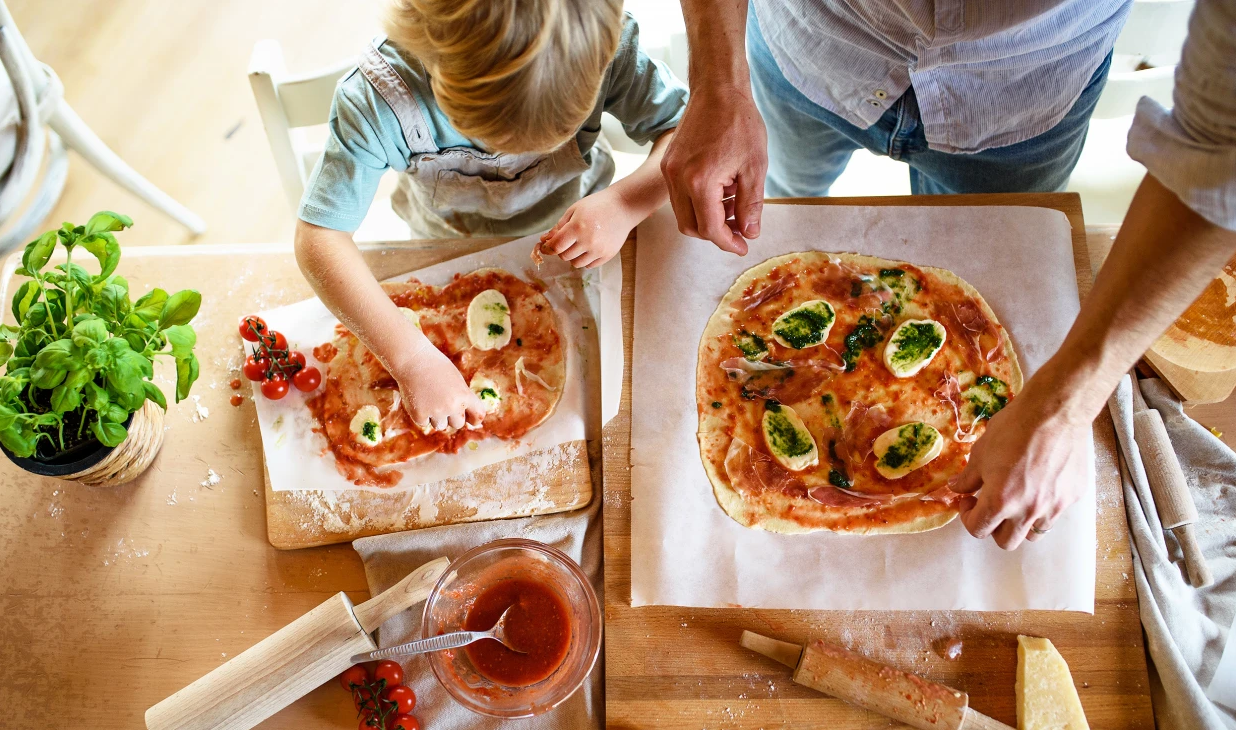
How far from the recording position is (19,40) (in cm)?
178

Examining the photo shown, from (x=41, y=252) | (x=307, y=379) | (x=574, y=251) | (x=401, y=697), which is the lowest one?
(x=401, y=697)

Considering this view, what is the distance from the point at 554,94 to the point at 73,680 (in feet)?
4.30

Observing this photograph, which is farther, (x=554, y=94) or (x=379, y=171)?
(x=379, y=171)

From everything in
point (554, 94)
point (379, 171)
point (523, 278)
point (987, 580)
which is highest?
point (554, 94)

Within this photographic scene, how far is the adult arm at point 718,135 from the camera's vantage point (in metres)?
1.36

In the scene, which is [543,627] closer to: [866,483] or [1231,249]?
[866,483]

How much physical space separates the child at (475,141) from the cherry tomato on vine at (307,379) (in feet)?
0.41

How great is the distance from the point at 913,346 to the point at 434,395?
0.95 meters

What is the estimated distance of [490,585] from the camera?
1319mm

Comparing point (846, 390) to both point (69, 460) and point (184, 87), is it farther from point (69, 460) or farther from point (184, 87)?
point (184, 87)

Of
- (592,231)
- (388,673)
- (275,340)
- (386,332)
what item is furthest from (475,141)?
(388,673)

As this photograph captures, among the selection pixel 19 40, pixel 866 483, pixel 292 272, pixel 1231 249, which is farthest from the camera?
pixel 19 40

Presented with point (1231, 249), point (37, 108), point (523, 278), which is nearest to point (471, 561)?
point (523, 278)

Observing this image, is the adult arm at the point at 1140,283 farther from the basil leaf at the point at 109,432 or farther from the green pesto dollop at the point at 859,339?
the basil leaf at the point at 109,432
